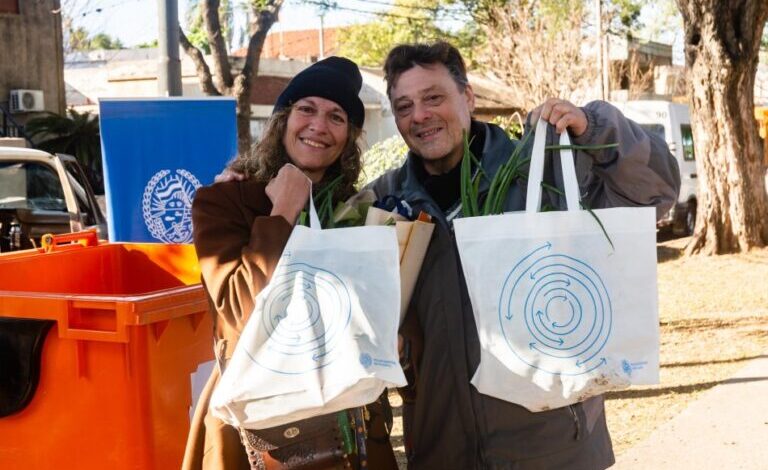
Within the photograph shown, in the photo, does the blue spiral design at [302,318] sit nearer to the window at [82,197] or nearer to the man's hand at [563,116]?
the man's hand at [563,116]

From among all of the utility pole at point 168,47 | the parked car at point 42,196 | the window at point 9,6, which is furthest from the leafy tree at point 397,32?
the utility pole at point 168,47

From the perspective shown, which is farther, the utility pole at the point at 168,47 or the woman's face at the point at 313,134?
the utility pole at the point at 168,47

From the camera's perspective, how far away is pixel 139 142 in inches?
169

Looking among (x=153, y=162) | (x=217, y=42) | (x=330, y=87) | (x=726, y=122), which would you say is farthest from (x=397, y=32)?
(x=330, y=87)

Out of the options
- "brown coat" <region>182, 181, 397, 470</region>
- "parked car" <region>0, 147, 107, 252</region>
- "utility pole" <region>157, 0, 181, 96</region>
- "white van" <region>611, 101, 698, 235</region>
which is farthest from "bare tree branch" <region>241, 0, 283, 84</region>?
"brown coat" <region>182, 181, 397, 470</region>

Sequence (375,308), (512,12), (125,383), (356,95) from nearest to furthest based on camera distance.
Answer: (375,308) → (125,383) → (356,95) → (512,12)

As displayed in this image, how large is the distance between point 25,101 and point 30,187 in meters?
11.1

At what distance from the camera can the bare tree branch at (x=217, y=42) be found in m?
12.3

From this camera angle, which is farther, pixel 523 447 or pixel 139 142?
pixel 139 142

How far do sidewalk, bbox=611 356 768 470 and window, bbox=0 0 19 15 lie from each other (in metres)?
16.5

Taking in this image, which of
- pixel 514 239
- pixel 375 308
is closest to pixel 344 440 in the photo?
pixel 375 308

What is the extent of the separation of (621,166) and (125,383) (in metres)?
1.54

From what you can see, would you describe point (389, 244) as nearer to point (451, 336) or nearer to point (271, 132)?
point (451, 336)

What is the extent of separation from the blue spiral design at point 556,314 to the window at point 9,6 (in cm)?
1845
